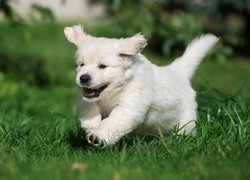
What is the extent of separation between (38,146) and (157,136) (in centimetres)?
91

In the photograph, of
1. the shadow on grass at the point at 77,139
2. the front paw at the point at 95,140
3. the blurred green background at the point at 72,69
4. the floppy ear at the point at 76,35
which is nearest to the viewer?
the front paw at the point at 95,140

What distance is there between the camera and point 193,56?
629cm

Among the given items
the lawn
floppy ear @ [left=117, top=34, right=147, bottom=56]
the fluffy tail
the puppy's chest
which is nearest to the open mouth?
the puppy's chest

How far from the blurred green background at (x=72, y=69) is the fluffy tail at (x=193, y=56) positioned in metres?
0.25

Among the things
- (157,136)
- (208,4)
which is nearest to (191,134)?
(157,136)

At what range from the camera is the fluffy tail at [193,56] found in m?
6.20

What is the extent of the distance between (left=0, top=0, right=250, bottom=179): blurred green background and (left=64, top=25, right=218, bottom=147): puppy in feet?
0.68

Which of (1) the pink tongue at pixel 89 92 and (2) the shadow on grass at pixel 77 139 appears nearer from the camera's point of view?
(1) the pink tongue at pixel 89 92

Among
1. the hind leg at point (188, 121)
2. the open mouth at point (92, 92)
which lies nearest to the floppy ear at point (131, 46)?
the open mouth at point (92, 92)

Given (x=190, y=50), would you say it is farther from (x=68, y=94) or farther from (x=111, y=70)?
(x=68, y=94)

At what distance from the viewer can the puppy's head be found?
199 inches

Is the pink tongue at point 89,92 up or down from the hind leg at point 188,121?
up

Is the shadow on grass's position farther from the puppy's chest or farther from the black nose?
the black nose

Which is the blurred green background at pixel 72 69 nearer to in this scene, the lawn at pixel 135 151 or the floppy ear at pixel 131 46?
the lawn at pixel 135 151
